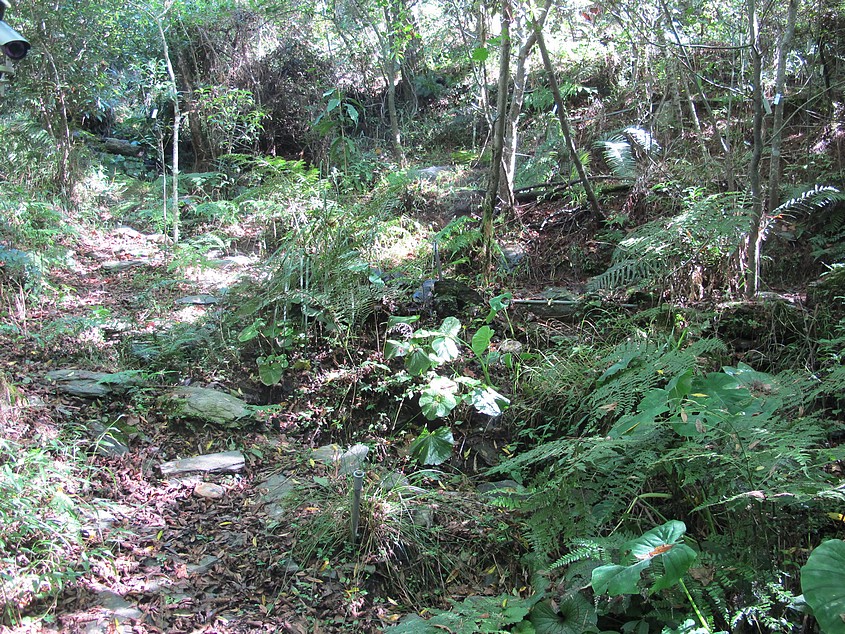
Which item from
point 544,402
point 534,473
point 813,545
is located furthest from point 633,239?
point 813,545

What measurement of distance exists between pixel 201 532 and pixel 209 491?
305 mm

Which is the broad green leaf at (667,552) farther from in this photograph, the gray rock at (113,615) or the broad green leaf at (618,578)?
the gray rock at (113,615)

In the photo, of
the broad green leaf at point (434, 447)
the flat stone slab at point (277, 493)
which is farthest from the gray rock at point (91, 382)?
the broad green leaf at point (434, 447)

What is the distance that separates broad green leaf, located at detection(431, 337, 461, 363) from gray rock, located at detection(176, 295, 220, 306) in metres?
2.37

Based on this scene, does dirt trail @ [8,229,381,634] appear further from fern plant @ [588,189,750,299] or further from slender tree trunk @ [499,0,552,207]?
slender tree trunk @ [499,0,552,207]

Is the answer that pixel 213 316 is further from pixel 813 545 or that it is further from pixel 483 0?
pixel 813 545

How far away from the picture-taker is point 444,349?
3.49 metres

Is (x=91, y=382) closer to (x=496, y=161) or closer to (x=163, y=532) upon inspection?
(x=163, y=532)

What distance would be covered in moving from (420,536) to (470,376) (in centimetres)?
129

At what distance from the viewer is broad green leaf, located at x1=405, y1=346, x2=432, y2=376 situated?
3469 millimetres

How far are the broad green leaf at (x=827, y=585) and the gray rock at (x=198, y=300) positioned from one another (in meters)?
4.49

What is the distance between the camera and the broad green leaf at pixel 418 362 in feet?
11.4

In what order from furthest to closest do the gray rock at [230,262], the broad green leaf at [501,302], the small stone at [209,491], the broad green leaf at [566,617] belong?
the gray rock at [230,262] < the broad green leaf at [501,302] < the small stone at [209,491] < the broad green leaf at [566,617]

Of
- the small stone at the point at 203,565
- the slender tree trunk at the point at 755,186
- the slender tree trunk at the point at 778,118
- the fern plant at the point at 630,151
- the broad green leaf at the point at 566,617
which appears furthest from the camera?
the fern plant at the point at 630,151
